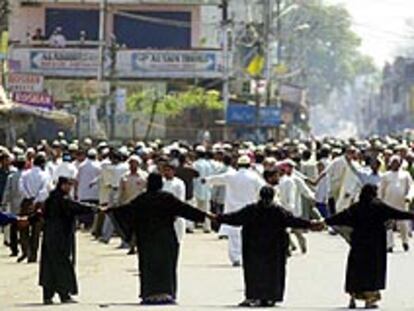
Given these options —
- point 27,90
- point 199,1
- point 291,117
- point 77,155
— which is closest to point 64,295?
point 77,155

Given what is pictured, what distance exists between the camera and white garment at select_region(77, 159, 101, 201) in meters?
30.2

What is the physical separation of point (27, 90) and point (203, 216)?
112 ft

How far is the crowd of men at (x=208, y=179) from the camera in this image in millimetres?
23672

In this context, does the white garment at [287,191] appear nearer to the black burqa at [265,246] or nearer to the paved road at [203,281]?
the paved road at [203,281]

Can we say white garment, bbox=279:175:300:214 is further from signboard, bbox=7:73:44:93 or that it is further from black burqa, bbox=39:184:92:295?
signboard, bbox=7:73:44:93

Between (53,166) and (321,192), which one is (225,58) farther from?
(53,166)

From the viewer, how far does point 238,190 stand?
23406 mm

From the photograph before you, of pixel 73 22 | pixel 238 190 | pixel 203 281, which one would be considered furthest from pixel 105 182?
pixel 73 22

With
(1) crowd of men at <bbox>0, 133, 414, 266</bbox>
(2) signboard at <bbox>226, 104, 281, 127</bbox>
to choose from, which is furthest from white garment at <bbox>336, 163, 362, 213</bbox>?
(2) signboard at <bbox>226, 104, 281, 127</bbox>

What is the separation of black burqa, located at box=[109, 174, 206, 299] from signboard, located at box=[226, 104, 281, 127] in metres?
47.5

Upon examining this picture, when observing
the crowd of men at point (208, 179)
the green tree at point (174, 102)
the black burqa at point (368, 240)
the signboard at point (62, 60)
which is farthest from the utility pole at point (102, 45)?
the black burqa at point (368, 240)

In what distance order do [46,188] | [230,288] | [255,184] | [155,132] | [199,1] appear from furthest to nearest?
A: [199,1] < [155,132] < [46,188] < [255,184] < [230,288]

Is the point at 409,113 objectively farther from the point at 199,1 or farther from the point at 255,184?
the point at 255,184

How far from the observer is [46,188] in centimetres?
2528
